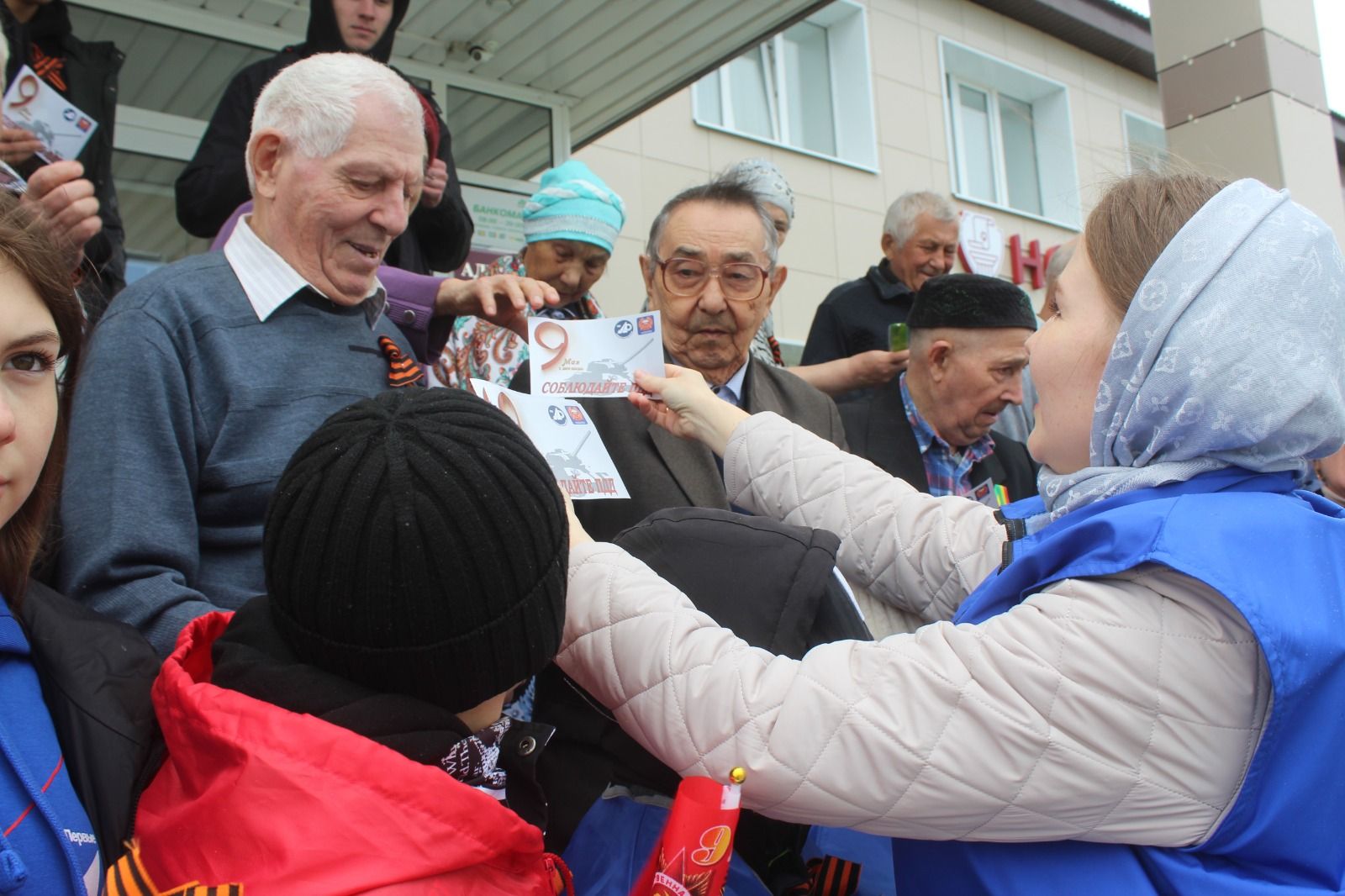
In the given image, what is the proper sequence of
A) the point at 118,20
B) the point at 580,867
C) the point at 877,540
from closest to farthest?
the point at 580,867 < the point at 877,540 < the point at 118,20

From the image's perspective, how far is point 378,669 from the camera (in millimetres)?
1196

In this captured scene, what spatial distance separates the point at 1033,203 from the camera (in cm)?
1229

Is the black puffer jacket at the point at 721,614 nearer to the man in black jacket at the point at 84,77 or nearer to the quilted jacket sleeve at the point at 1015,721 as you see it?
the quilted jacket sleeve at the point at 1015,721

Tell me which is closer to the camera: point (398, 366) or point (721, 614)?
point (721, 614)

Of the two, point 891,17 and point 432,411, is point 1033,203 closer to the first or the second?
point 891,17

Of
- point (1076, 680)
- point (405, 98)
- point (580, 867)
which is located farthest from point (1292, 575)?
point (405, 98)

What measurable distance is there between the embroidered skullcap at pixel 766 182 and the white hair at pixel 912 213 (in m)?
0.79

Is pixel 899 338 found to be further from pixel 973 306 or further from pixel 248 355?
pixel 248 355

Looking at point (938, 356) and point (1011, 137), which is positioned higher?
point (1011, 137)

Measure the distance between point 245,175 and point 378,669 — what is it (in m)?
2.37

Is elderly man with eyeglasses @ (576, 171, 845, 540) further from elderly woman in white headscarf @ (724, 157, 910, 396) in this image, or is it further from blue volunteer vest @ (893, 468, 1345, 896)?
blue volunteer vest @ (893, 468, 1345, 896)

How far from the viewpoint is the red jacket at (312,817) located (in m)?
1.06

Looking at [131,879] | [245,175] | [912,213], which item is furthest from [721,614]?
[912,213]

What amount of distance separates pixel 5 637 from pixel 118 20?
450 cm
